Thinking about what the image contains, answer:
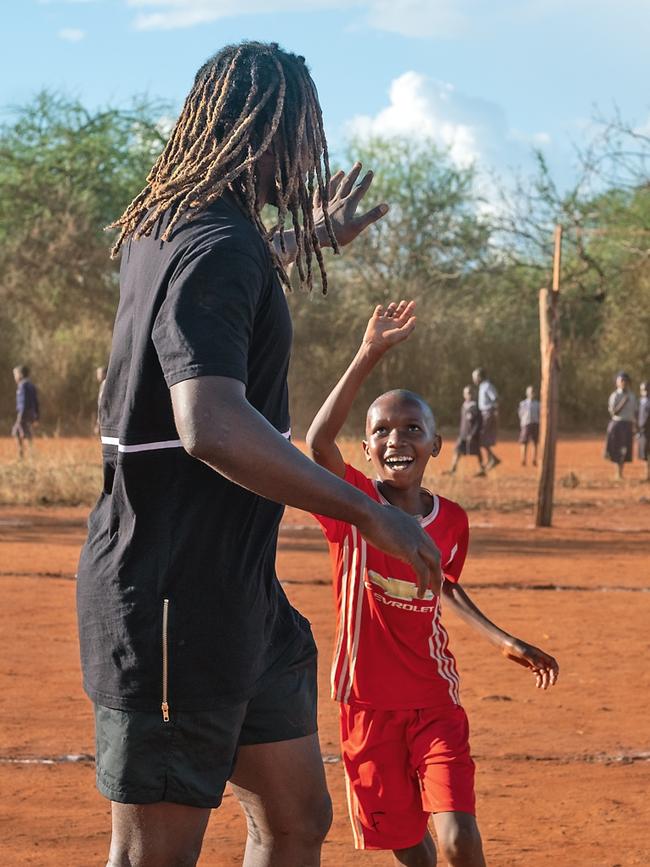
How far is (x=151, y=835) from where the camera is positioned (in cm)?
245

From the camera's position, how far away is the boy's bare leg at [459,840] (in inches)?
135

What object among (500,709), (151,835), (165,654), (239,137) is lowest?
(500,709)

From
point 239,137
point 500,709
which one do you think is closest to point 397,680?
point 239,137

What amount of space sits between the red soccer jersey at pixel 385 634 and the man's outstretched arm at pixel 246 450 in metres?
1.40

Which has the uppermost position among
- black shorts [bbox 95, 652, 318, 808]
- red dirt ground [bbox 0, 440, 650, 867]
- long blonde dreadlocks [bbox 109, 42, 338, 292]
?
long blonde dreadlocks [bbox 109, 42, 338, 292]

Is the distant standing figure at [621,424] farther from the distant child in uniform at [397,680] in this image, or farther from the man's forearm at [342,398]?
the man's forearm at [342,398]

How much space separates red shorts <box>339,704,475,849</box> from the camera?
3.60 m

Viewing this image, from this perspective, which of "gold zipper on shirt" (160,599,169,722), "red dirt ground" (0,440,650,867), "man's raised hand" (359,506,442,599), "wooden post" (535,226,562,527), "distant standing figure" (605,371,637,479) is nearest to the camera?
"man's raised hand" (359,506,442,599)

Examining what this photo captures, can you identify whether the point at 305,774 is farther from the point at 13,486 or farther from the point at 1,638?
the point at 13,486

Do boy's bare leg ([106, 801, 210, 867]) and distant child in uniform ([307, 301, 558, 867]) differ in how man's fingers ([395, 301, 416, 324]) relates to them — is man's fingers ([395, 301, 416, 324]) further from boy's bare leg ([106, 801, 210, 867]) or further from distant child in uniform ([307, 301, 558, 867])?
boy's bare leg ([106, 801, 210, 867])

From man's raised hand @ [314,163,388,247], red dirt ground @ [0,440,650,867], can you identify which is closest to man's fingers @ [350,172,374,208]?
man's raised hand @ [314,163,388,247]

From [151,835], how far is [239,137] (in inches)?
51.6

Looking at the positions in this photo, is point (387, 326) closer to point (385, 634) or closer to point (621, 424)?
point (385, 634)

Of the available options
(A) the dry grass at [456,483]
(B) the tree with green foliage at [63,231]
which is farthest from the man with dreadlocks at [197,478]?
(B) the tree with green foliage at [63,231]
